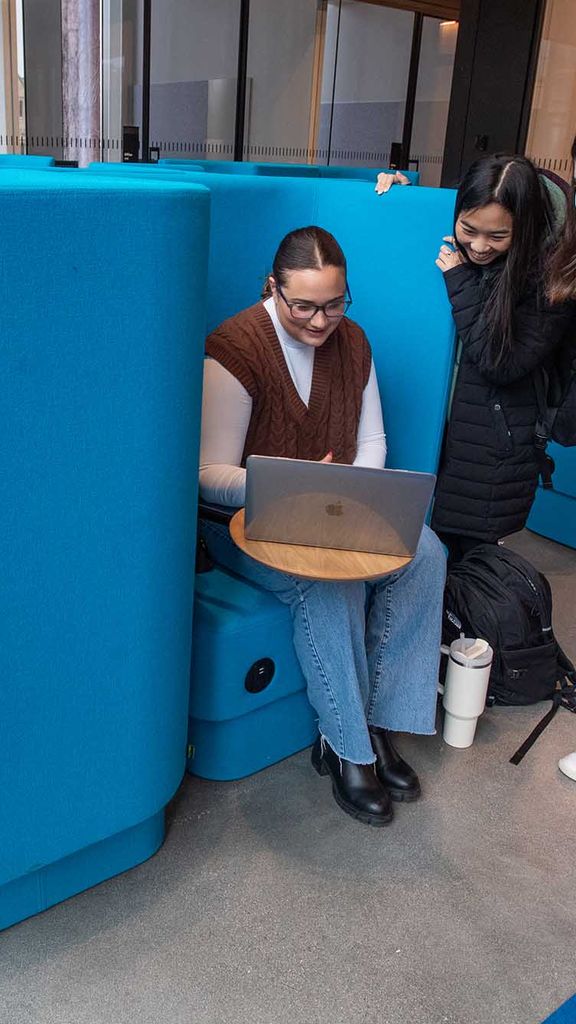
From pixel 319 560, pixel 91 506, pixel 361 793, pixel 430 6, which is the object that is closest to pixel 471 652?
pixel 361 793

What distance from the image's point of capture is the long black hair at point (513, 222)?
87.7 inches

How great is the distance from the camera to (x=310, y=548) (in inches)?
68.9

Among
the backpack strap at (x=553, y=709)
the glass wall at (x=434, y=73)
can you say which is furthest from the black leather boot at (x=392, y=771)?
the glass wall at (x=434, y=73)

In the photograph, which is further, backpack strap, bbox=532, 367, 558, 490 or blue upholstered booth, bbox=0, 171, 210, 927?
backpack strap, bbox=532, 367, 558, 490

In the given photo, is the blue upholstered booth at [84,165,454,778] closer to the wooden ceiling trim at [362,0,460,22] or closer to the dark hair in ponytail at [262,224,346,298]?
the dark hair in ponytail at [262,224,346,298]

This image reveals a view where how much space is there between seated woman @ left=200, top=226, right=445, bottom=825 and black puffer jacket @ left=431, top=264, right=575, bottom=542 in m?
0.33

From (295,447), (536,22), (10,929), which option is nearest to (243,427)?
(295,447)

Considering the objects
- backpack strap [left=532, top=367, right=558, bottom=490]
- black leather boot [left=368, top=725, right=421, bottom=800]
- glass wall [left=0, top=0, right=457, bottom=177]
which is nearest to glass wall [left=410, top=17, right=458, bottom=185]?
glass wall [left=0, top=0, right=457, bottom=177]

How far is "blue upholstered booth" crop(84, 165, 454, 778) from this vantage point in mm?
2055

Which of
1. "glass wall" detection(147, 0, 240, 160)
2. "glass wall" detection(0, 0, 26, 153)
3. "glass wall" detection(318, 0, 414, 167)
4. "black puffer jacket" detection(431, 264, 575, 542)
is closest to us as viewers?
"black puffer jacket" detection(431, 264, 575, 542)

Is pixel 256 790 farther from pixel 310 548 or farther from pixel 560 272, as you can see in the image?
pixel 560 272

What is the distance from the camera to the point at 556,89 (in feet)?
16.8

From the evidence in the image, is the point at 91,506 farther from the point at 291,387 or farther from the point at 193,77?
the point at 193,77

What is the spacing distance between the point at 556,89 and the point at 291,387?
154 inches
